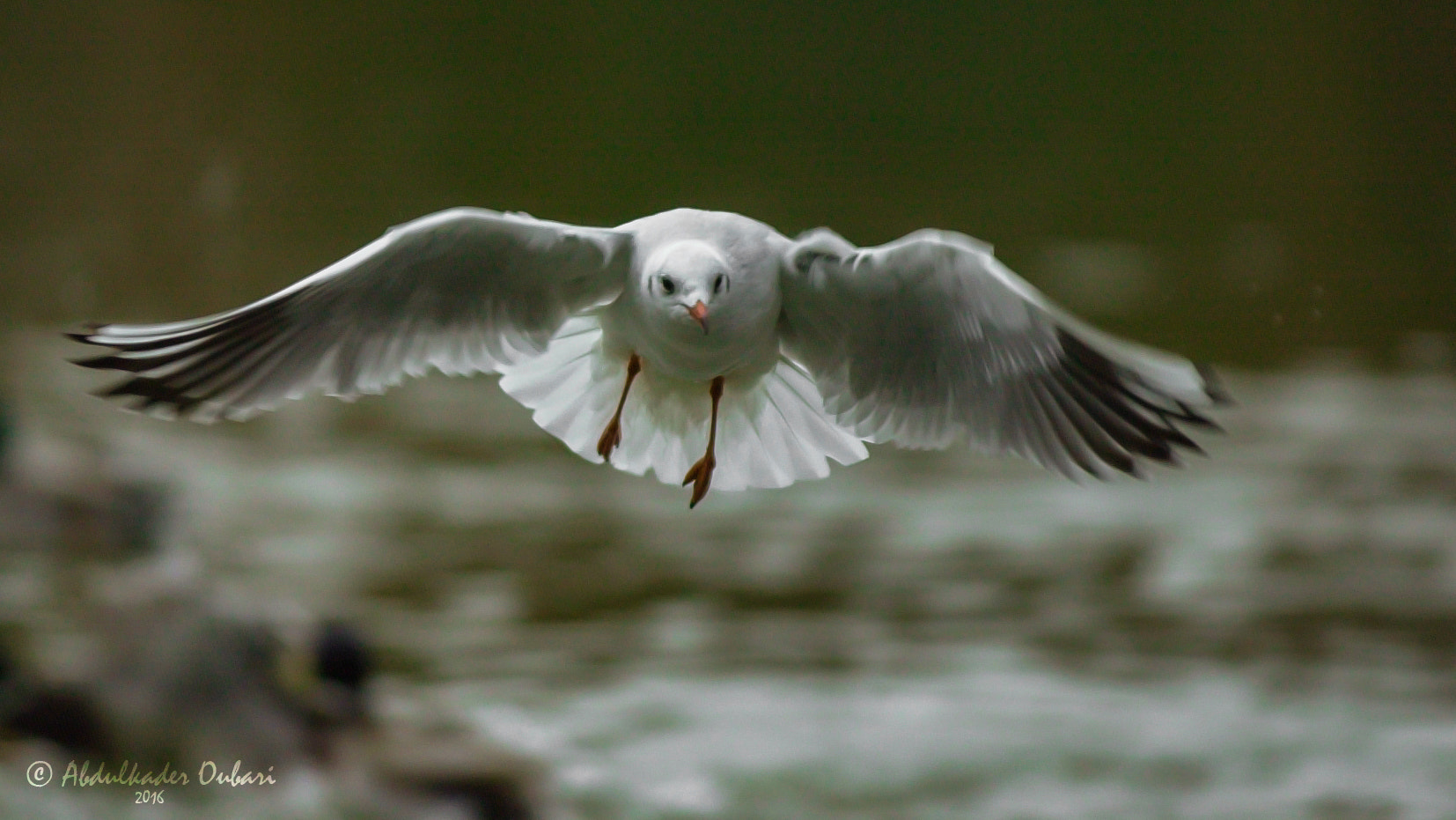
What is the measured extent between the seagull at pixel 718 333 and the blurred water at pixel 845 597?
5.90m

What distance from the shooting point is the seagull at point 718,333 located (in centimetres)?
385

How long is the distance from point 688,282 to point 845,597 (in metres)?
11.8

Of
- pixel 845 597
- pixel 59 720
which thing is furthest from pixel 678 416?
pixel 845 597

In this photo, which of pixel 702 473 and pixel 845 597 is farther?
pixel 845 597

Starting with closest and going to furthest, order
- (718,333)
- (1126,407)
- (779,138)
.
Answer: (718,333), (1126,407), (779,138)

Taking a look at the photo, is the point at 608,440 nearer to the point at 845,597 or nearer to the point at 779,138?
the point at 845,597

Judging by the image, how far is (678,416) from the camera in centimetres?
467

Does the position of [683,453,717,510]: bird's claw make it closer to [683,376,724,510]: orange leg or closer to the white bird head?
[683,376,724,510]: orange leg

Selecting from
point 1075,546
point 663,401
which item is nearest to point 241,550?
point 1075,546

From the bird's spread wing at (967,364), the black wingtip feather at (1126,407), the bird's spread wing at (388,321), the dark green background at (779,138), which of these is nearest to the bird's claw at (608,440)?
the bird's spread wing at (388,321)

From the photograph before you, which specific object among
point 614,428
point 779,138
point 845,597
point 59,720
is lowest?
point 59,720

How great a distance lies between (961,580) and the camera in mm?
16031

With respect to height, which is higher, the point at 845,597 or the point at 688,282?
the point at 845,597

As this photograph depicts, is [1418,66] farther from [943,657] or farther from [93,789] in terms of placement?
[93,789]
